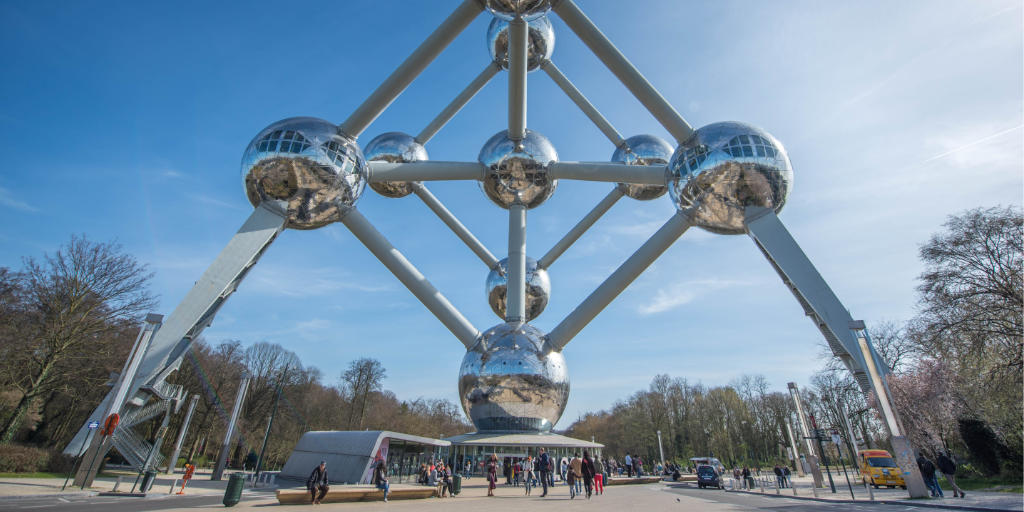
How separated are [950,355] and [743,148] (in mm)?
10984

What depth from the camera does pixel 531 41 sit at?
12.6m

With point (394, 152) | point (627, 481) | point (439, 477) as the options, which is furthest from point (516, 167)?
point (627, 481)

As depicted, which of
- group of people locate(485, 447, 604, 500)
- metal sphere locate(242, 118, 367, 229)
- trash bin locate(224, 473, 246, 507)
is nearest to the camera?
trash bin locate(224, 473, 246, 507)

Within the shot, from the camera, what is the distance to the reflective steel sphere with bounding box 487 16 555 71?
12423mm

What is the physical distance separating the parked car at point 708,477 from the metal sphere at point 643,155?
12128 millimetres

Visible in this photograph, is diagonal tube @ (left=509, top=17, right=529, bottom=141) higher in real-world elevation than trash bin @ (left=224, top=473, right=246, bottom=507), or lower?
higher

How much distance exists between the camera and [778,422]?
4078cm

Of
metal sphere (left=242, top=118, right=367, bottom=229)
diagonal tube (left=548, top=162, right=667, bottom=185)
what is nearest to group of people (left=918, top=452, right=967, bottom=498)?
diagonal tube (left=548, top=162, right=667, bottom=185)

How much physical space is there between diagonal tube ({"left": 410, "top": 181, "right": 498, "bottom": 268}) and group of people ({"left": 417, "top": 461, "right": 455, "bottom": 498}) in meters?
5.74

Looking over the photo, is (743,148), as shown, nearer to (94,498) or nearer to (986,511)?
(986,511)

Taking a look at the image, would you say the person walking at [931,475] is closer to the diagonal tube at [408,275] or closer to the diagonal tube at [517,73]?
the diagonal tube at [408,275]

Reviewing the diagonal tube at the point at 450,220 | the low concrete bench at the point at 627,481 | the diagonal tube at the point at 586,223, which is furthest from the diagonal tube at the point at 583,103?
the low concrete bench at the point at 627,481

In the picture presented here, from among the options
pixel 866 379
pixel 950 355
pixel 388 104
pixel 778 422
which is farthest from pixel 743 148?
pixel 778 422

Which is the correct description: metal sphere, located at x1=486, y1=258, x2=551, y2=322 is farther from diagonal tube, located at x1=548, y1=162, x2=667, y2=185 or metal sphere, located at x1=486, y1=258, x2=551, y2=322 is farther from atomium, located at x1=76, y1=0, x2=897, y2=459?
diagonal tube, located at x1=548, y1=162, x2=667, y2=185
